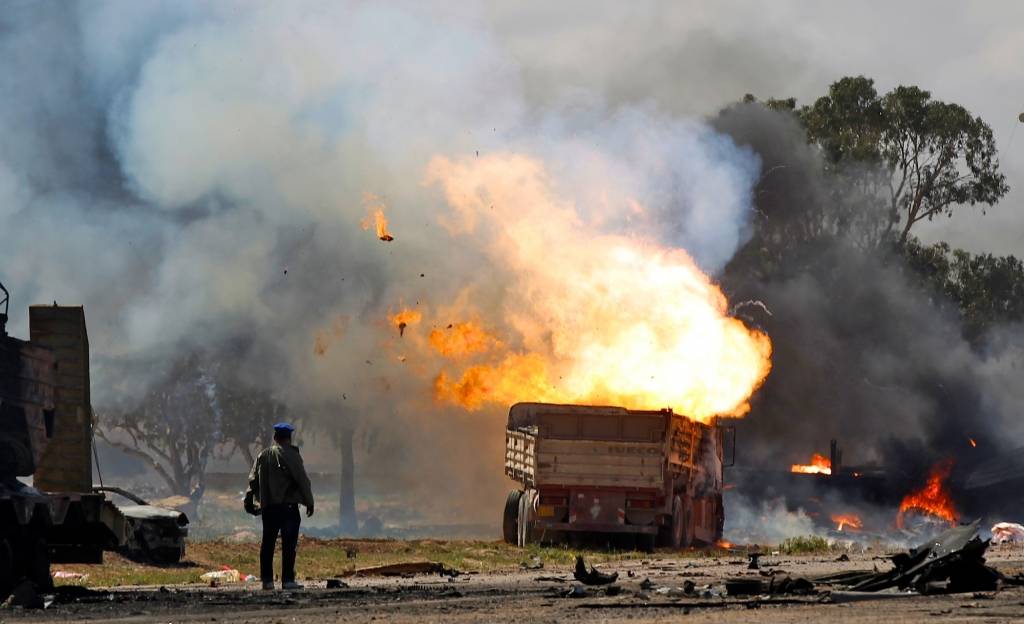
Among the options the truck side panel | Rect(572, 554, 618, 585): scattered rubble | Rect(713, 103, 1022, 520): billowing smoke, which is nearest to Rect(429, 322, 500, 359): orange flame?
the truck side panel

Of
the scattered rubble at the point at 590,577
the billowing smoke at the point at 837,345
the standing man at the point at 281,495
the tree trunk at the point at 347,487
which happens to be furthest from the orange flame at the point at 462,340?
the tree trunk at the point at 347,487

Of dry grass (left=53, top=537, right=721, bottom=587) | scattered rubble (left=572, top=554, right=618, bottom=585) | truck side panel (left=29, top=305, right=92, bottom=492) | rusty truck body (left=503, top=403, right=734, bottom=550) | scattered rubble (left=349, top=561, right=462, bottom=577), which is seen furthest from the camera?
rusty truck body (left=503, top=403, right=734, bottom=550)

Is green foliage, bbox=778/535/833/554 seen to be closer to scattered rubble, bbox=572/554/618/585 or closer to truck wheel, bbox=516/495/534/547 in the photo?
truck wheel, bbox=516/495/534/547

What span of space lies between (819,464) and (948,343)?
39.3 feet

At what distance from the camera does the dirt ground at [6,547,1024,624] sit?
44.1 feet

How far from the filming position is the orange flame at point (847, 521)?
4869 centimetres

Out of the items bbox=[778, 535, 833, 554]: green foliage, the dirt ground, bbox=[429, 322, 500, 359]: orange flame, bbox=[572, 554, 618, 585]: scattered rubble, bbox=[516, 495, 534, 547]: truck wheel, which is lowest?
the dirt ground

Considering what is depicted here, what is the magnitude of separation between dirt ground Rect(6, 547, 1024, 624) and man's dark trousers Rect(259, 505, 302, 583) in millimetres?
330

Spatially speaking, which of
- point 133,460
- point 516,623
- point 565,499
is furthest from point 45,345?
point 133,460

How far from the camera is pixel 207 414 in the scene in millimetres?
71375

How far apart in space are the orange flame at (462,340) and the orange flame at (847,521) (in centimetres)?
1324

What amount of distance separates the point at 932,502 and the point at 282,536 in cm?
3479

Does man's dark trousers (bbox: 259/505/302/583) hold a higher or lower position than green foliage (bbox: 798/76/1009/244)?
lower

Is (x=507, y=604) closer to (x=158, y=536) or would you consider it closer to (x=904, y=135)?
(x=158, y=536)
